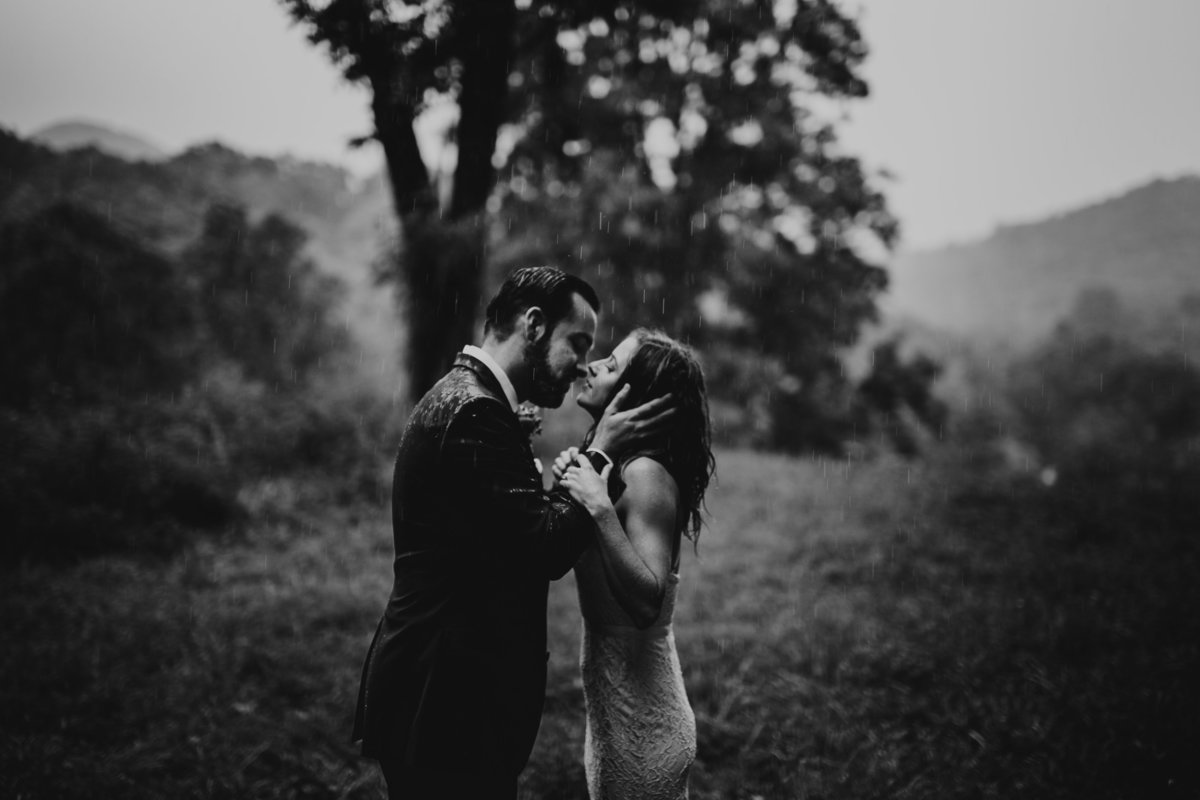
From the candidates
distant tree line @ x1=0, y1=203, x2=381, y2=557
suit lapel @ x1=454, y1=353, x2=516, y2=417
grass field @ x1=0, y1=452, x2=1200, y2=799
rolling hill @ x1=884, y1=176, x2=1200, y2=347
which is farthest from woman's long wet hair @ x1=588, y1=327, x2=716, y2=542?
rolling hill @ x1=884, y1=176, x2=1200, y2=347

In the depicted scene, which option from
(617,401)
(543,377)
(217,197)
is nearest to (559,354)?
(543,377)

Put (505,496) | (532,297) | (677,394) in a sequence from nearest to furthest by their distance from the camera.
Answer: (505,496), (532,297), (677,394)

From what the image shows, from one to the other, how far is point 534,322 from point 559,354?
0.14 metres

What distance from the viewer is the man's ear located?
2123mm

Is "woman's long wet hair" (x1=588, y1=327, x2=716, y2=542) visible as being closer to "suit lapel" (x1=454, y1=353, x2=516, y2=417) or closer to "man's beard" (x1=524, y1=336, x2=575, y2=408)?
"man's beard" (x1=524, y1=336, x2=575, y2=408)

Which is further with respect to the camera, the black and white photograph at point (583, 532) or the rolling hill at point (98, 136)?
the rolling hill at point (98, 136)

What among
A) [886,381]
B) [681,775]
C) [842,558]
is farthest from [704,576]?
[886,381]

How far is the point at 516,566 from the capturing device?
1913mm

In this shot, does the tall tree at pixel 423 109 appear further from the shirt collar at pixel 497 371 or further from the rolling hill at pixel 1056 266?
the rolling hill at pixel 1056 266

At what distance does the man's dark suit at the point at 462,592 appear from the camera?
72.2 inches

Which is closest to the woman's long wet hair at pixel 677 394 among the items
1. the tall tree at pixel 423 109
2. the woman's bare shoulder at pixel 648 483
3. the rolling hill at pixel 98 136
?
the woman's bare shoulder at pixel 648 483

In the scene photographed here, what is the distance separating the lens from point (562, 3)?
18.6 ft

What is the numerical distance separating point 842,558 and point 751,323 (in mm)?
10509

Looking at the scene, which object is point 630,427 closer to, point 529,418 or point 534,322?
point 529,418
